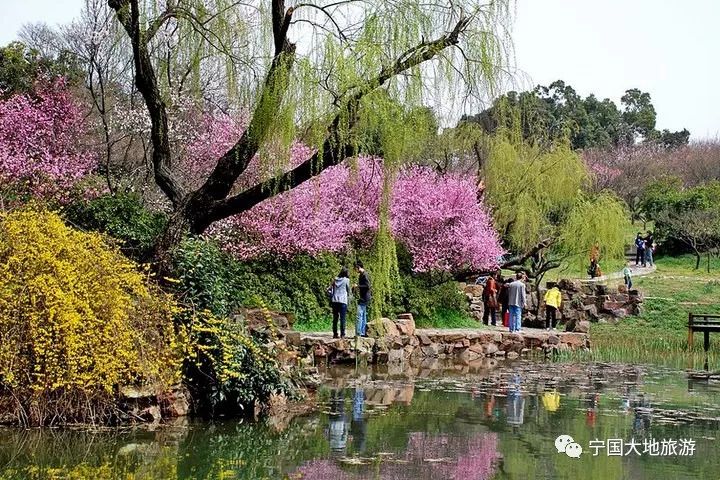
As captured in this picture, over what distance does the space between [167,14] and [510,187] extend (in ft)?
52.7

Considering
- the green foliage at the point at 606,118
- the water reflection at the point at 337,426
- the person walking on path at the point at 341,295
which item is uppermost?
the green foliage at the point at 606,118

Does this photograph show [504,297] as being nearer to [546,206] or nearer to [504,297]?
[504,297]

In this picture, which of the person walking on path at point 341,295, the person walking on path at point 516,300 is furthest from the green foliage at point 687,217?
the person walking on path at point 341,295

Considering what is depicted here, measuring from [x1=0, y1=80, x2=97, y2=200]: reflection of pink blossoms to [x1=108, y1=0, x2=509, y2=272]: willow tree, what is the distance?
740 centimetres

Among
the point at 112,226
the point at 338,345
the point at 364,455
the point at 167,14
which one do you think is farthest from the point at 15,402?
the point at 338,345

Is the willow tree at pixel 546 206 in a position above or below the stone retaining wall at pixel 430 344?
above

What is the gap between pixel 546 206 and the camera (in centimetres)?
2573

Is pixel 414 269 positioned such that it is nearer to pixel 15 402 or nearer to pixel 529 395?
pixel 529 395

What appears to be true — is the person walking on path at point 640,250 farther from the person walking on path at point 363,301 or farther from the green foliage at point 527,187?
the person walking on path at point 363,301

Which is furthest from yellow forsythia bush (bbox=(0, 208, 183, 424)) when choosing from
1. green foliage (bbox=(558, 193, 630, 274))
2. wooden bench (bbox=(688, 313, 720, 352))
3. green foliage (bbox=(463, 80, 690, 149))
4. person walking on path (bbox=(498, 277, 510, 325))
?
green foliage (bbox=(463, 80, 690, 149))

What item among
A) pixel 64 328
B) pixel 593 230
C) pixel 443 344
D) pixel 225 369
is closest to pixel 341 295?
pixel 443 344

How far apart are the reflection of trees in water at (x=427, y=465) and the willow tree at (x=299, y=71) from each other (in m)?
3.62

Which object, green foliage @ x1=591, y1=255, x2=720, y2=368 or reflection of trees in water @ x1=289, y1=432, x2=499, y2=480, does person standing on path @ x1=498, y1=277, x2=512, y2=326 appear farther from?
reflection of trees in water @ x1=289, y1=432, x2=499, y2=480

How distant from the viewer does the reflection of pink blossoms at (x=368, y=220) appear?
19.1 metres
